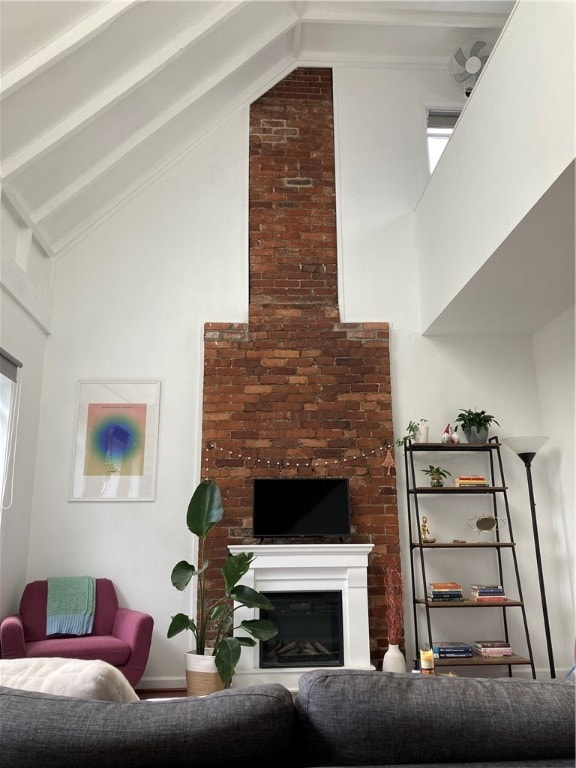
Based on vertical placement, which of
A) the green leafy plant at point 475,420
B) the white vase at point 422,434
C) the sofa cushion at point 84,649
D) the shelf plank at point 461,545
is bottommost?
the sofa cushion at point 84,649

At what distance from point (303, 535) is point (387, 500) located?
0.76m

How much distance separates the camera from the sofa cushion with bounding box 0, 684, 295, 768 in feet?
3.77

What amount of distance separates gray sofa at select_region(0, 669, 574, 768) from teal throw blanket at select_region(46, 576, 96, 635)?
11.7ft

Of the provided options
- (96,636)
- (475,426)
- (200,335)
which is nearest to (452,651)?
(475,426)

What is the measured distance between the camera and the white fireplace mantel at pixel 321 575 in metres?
4.64

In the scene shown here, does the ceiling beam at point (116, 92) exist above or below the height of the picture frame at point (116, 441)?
above

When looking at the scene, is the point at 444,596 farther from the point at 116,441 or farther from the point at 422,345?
the point at 116,441

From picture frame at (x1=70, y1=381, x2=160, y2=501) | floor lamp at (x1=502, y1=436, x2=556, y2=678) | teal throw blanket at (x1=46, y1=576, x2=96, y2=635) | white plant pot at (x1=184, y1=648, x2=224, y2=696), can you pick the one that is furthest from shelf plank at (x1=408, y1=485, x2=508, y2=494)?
teal throw blanket at (x1=46, y1=576, x2=96, y2=635)

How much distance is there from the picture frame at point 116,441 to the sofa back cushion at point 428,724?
4004 millimetres

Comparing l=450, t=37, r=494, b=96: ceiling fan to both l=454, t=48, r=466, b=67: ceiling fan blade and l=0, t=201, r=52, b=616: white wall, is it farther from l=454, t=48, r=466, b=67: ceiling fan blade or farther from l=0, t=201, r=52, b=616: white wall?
l=0, t=201, r=52, b=616: white wall

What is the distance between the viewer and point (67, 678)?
→ 1.42 meters

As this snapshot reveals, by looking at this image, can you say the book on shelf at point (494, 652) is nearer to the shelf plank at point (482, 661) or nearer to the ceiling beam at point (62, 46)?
the shelf plank at point (482, 661)

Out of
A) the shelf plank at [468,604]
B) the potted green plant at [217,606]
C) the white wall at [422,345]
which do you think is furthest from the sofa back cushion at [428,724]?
the white wall at [422,345]

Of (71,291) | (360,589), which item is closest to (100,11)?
(71,291)
